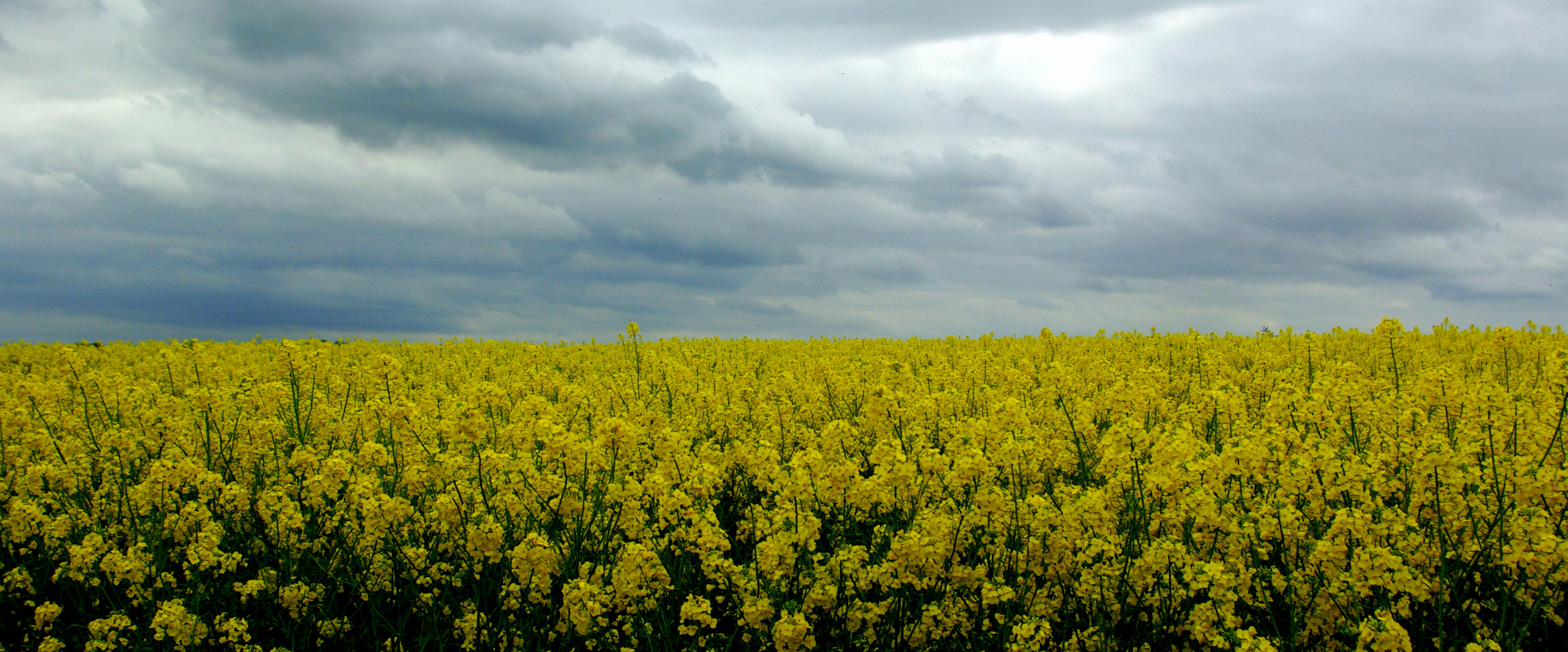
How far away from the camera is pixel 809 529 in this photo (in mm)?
3746

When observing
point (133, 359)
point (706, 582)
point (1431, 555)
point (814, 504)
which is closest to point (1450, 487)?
point (1431, 555)

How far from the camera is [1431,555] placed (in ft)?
12.6

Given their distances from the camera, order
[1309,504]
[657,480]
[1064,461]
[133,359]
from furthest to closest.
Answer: [133,359] < [1064,461] < [1309,504] < [657,480]

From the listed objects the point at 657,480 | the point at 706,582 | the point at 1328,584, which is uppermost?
the point at 657,480

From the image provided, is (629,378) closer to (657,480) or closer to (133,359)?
(657,480)

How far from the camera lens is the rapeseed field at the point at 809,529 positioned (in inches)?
147

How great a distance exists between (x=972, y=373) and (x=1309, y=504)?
14.2ft

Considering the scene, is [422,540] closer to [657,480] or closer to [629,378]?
[657,480]

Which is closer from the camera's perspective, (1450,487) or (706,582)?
(1450,487)

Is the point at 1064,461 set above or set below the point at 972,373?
below

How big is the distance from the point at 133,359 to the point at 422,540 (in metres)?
16.9

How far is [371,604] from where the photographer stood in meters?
4.18

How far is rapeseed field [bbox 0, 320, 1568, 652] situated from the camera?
3.74 metres

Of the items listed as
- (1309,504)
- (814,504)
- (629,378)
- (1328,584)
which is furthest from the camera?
(629,378)
